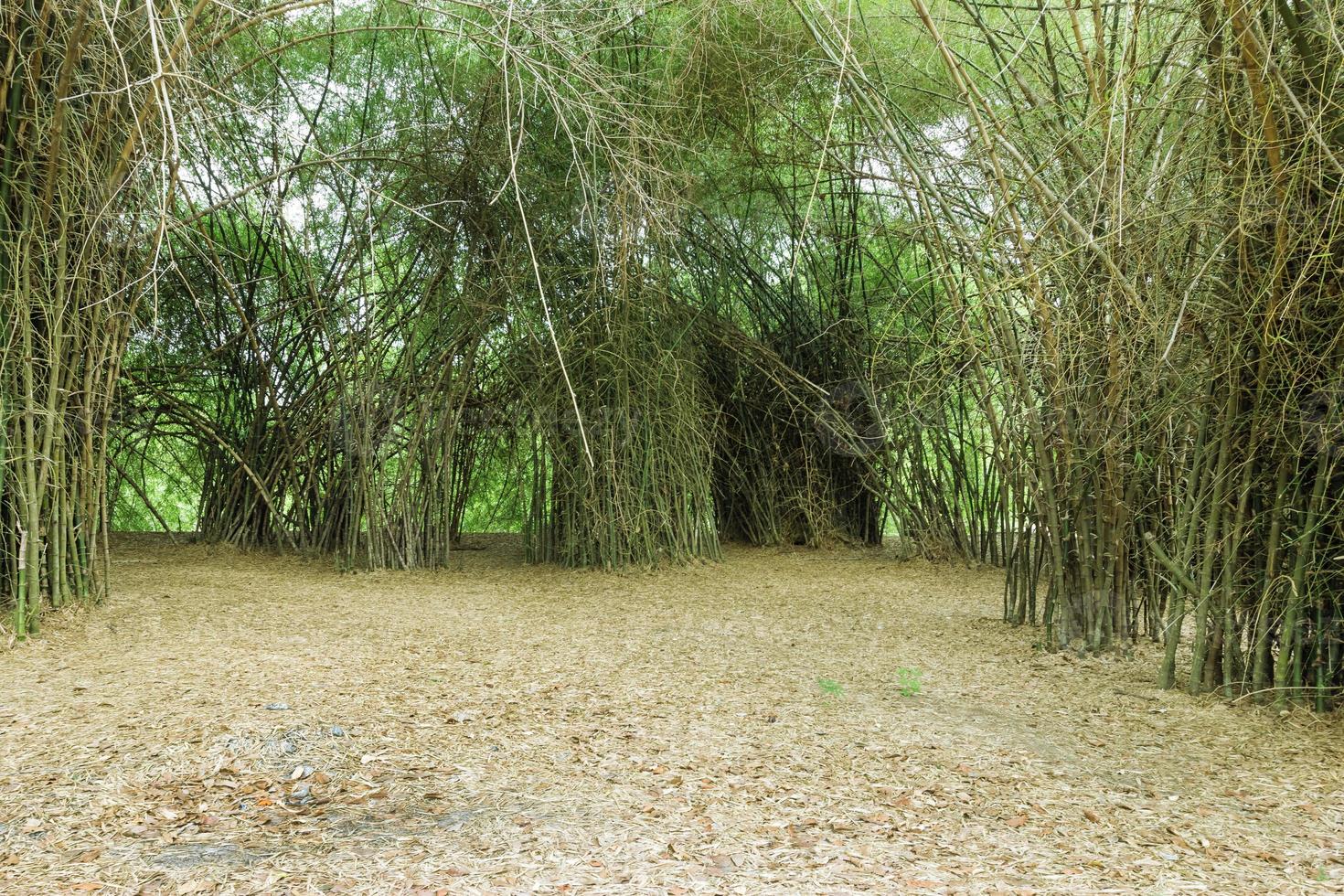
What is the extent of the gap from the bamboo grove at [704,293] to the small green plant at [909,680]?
591mm

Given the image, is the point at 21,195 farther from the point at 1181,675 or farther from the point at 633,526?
the point at 1181,675

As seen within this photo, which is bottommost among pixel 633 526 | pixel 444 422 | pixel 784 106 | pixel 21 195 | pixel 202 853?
pixel 202 853

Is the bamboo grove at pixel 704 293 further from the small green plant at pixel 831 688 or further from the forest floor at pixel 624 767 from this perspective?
the small green plant at pixel 831 688

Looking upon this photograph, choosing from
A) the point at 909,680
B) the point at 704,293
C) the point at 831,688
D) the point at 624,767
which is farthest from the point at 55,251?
the point at 704,293

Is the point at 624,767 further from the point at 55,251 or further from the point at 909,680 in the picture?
the point at 55,251

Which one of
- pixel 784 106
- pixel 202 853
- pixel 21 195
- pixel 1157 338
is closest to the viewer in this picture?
pixel 202 853

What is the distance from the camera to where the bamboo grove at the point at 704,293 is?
230 centimetres

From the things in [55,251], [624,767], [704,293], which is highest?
[704,293]

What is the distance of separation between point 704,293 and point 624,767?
12.1 ft

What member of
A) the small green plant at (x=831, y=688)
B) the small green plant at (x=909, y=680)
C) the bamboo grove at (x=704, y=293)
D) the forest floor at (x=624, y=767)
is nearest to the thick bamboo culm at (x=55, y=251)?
the bamboo grove at (x=704, y=293)

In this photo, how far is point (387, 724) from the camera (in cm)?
225

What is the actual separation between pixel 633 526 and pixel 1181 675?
8.70 feet

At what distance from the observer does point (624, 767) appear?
2.07 m

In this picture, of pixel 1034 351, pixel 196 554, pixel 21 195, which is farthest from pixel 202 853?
pixel 196 554
